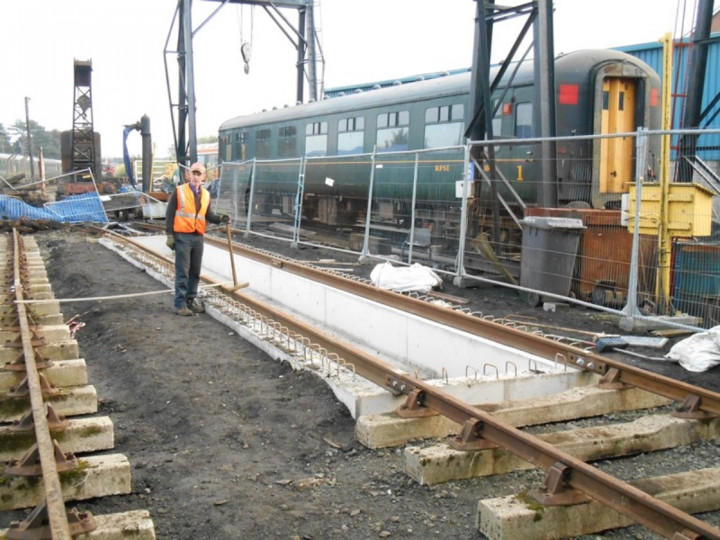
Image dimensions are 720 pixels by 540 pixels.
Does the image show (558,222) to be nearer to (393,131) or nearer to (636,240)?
(636,240)

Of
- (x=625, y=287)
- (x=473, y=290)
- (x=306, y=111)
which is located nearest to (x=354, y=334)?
(x=473, y=290)

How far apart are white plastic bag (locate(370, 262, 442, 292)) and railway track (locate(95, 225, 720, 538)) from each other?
70.3 inches

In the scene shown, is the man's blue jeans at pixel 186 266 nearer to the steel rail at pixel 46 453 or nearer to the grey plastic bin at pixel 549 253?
the steel rail at pixel 46 453

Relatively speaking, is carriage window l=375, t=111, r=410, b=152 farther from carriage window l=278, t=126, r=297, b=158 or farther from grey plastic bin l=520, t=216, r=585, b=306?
grey plastic bin l=520, t=216, r=585, b=306

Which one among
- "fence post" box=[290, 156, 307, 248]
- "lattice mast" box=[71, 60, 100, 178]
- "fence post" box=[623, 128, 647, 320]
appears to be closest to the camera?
"fence post" box=[623, 128, 647, 320]

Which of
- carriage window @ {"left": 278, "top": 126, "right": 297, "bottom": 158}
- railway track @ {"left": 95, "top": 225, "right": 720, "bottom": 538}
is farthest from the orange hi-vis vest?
carriage window @ {"left": 278, "top": 126, "right": 297, "bottom": 158}

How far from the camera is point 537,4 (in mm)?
11328

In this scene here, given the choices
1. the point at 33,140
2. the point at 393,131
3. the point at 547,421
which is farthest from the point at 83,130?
the point at 33,140

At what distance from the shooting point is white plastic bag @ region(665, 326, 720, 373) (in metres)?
6.70

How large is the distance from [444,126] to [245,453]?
11267mm

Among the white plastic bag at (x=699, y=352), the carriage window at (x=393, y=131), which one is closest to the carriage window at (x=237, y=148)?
the carriage window at (x=393, y=131)

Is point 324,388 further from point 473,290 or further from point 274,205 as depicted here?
point 274,205

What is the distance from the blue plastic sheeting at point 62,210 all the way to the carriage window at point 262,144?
A: 5372mm

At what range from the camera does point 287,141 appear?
72.5 feet
